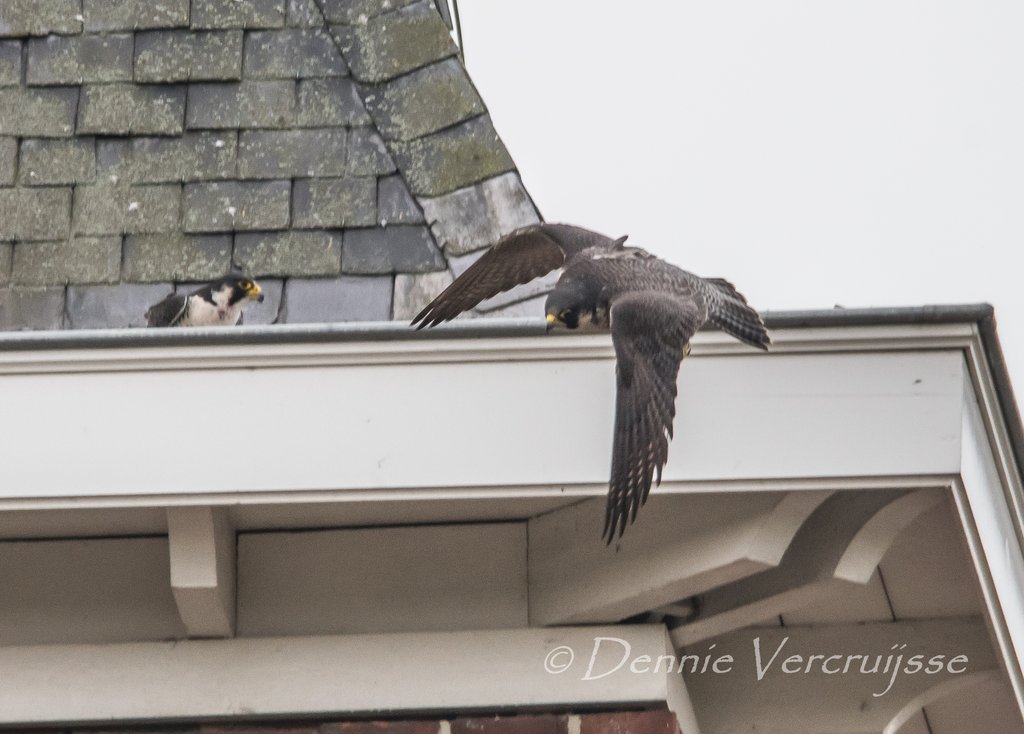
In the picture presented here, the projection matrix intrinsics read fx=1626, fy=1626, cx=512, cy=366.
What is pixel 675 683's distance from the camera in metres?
2.81

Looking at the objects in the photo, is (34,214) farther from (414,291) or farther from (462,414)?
(462,414)

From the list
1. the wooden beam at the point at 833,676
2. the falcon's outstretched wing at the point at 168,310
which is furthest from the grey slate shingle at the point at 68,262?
the wooden beam at the point at 833,676

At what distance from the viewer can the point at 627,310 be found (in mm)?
2971

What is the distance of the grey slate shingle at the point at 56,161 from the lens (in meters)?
3.70

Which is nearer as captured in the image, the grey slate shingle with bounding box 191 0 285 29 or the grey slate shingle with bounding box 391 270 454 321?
the grey slate shingle with bounding box 391 270 454 321

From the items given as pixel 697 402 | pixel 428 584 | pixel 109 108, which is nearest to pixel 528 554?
pixel 428 584

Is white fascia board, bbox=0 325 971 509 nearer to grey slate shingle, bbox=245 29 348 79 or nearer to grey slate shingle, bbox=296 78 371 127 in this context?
grey slate shingle, bbox=296 78 371 127

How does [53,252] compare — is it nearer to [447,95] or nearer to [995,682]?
[447,95]

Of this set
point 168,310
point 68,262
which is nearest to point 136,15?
Result: point 68,262

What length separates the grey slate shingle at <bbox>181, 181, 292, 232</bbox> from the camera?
360 cm

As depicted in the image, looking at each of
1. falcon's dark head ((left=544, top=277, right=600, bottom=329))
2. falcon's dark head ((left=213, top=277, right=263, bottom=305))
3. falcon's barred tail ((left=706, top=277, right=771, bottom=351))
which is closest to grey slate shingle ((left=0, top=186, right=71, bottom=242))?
falcon's dark head ((left=213, top=277, right=263, bottom=305))

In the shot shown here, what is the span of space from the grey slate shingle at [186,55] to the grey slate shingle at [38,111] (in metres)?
0.18

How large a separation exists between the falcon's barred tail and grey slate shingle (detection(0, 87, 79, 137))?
168 centimetres

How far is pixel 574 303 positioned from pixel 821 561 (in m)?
0.82
